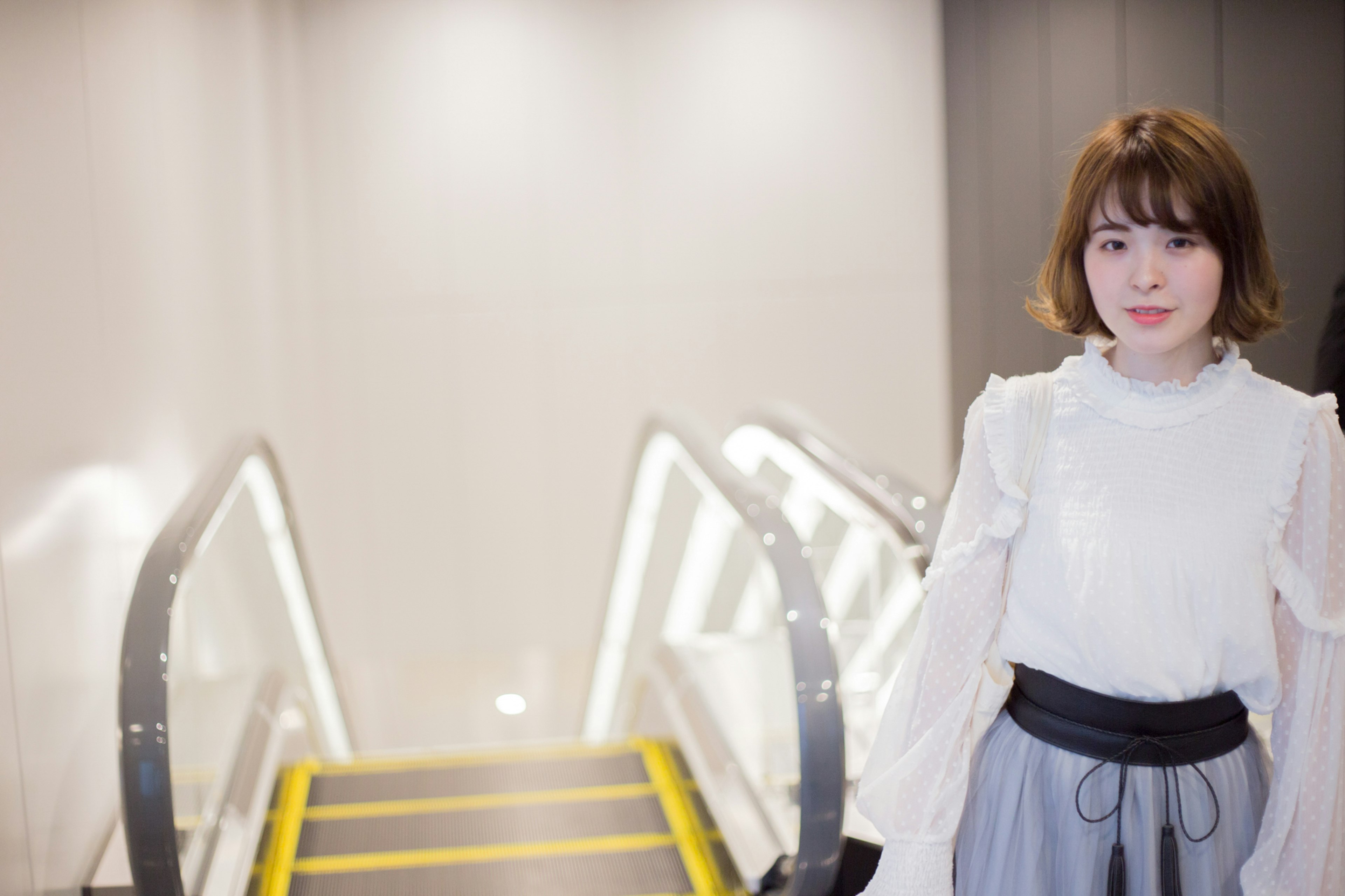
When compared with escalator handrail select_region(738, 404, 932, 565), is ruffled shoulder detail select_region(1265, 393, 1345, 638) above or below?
above

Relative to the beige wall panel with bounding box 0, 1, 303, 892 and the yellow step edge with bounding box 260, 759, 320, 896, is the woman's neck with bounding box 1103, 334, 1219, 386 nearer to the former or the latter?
the beige wall panel with bounding box 0, 1, 303, 892

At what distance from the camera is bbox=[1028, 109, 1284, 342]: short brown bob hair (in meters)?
1.33

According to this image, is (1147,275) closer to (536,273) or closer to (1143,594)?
(1143,594)

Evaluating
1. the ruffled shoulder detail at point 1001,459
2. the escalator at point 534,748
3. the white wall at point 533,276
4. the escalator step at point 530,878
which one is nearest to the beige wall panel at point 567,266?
the white wall at point 533,276

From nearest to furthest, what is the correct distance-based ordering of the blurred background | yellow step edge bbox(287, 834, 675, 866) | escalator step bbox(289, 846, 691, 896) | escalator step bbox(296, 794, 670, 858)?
1. escalator step bbox(289, 846, 691, 896)
2. yellow step edge bbox(287, 834, 675, 866)
3. escalator step bbox(296, 794, 670, 858)
4. the blurred background

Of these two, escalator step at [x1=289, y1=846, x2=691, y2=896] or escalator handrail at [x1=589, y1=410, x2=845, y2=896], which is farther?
escalator step at [x1=289, y1=846, x2=691, y2=896]

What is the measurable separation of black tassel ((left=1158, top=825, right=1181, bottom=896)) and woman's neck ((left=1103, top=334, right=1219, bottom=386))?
0.55m

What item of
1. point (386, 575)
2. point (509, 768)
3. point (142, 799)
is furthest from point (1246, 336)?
point (386, 575)

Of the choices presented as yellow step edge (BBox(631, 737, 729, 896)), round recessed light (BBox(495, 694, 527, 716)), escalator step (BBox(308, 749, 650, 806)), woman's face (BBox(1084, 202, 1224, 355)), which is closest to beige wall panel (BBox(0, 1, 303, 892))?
escalator step (BBox(308, 749, 650, 806))

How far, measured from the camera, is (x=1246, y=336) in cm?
141

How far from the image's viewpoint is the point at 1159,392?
1435mm

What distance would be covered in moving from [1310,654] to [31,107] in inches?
121

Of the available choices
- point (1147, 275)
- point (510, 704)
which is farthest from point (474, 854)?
point (510, 704)

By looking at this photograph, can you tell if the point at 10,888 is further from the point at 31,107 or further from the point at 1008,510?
the point at 1008,510
